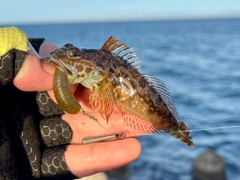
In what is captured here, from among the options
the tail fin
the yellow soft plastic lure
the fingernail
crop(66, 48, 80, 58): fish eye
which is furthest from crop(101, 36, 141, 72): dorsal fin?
the yellow soft plastic lure

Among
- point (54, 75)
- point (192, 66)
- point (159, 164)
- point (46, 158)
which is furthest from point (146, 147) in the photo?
point (192, 66)

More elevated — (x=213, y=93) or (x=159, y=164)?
(x=213, y=93)

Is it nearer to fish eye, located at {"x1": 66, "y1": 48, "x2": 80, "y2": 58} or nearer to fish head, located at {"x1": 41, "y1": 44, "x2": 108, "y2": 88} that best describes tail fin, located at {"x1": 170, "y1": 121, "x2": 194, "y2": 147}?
fish head, located at {"x1": 41, "y1": 44, "x2": 108, "y2": 88}

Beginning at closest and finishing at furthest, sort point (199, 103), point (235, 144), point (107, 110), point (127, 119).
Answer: point (107, 110)
point (127, 119)
point (235, 144)
point (199, 103)

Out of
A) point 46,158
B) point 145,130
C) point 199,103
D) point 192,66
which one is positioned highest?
point 192,66

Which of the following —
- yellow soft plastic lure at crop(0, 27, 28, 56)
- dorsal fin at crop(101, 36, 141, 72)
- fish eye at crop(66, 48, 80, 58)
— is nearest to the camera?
yellow soft plastic lure at crop(0, 27, 28, 56)

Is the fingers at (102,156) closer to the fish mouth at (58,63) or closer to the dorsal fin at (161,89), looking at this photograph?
the dorsal fin at (161,89)

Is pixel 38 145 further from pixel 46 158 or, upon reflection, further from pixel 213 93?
pixel 213 93
